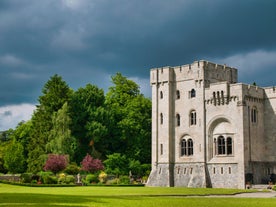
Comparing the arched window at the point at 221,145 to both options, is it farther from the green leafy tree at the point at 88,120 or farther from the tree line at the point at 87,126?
the green leafy tree at the point at 88,120

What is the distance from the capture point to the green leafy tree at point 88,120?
7619 cm

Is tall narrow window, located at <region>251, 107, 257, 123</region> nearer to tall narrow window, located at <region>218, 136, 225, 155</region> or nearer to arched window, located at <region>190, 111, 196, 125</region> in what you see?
tall narrow window, located at <region>218, 136, 225, 155</region>

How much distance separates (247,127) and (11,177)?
29.9 metres

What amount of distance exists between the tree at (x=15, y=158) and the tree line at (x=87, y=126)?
113cm

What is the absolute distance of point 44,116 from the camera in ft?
260

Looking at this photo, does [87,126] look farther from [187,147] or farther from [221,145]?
[221,145]

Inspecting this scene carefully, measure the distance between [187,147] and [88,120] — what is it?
1957cm

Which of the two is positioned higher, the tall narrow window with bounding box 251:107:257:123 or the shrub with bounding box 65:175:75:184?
the tall narrow window with bounding box 251:107:257:123

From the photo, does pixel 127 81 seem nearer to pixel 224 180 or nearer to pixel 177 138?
pixel 177 138

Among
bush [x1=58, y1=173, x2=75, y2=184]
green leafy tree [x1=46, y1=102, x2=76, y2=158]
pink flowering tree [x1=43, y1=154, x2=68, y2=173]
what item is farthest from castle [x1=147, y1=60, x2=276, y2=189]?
green leafy tree [x1=46, y1=102, x2=76, y2=158]

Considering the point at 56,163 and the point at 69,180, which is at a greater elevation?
the point at 56,163

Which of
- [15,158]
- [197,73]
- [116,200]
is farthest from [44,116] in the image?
[116,200]

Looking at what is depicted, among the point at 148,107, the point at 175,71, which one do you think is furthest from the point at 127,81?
the point at 175,71

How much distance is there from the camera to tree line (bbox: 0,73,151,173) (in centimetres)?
7538
